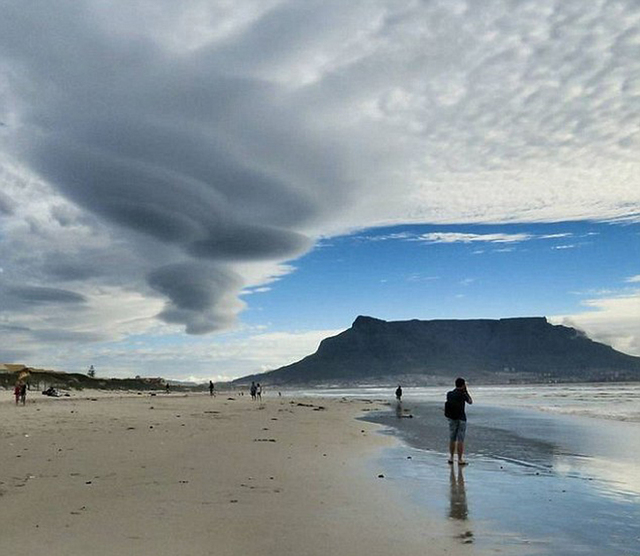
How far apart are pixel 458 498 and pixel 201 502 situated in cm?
423

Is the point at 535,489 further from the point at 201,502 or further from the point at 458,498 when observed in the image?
the point at 201,502

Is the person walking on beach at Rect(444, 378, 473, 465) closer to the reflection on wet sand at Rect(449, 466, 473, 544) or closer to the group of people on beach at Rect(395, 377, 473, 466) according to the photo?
the group of people on beach at Rect(395, 377, 473, 466)

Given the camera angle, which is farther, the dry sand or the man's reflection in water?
the man's reflection in water

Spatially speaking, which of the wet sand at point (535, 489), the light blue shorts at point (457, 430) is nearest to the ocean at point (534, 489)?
the wet sand at point (535, 489)

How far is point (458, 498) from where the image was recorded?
927 centimetres

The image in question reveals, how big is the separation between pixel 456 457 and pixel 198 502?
809 centimetres

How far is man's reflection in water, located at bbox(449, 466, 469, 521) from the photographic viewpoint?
8.14m

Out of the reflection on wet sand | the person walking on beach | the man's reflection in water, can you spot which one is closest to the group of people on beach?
the person walking on beach

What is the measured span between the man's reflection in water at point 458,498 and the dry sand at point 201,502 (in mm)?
497

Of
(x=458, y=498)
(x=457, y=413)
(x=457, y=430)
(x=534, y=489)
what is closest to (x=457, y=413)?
(x=457, y=413)

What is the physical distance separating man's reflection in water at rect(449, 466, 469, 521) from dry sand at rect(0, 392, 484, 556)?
0.50 meters

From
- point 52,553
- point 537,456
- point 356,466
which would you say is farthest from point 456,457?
point 52,553

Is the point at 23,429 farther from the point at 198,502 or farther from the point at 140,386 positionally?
the point at 140,386

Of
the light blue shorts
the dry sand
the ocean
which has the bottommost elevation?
the ocean
